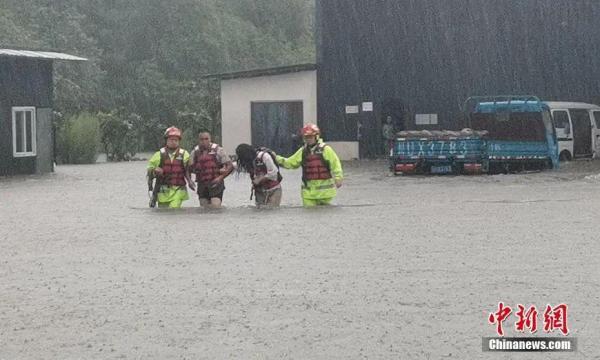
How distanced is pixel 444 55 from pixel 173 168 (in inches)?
1137

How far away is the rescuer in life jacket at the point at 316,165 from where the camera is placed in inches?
838

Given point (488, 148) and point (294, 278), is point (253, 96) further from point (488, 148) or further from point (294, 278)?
point (294, 278)

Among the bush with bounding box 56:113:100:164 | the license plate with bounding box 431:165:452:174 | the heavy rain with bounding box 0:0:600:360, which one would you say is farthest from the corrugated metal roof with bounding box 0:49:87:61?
the license plate with bounding box 431:165:452:174

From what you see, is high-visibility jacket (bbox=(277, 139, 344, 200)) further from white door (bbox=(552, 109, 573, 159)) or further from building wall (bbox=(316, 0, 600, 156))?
building wall (bbox=(316, 0, 600, 156))

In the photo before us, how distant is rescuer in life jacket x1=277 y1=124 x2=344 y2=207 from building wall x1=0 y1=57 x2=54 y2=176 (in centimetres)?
2163

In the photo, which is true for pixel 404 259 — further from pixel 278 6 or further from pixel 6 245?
pixel 278 6

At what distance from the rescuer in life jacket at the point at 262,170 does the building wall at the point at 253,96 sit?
28.7 m

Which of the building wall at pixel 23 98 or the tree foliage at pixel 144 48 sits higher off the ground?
the tree foliage at pixel 144 48

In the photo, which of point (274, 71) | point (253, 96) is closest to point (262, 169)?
point (274, 71)

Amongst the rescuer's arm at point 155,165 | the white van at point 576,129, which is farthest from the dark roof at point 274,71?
the rescuer's arm at point 155,165

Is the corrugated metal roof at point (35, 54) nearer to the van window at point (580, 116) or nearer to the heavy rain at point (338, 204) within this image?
the heavy rain at point (338, 204)

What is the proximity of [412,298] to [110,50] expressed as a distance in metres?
74.4

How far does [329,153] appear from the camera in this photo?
21.3 meters

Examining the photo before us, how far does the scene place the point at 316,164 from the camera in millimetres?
21312
